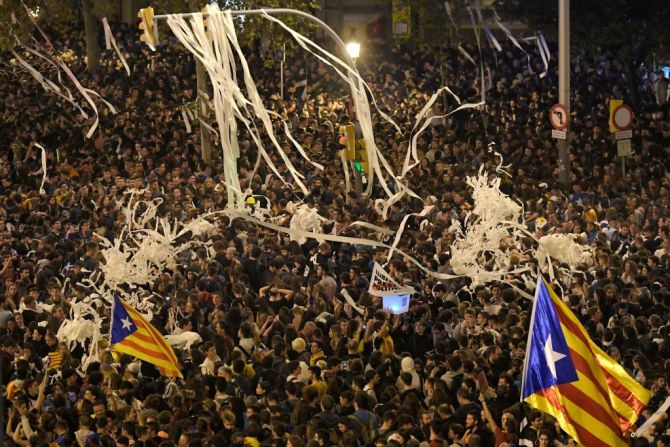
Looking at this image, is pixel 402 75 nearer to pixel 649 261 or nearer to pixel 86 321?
pixel 649 261

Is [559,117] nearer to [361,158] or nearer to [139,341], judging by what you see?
[361,158]

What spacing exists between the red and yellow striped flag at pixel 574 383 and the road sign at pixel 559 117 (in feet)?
41.8

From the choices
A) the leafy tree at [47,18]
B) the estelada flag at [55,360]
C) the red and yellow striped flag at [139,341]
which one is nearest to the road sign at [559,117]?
the red and yellow striped flag at [139,341]

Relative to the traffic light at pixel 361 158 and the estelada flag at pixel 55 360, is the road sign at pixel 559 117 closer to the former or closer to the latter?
the traffic light at pixel 361 158

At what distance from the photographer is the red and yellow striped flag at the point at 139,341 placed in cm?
1366

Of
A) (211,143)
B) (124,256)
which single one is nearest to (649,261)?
(124,256)

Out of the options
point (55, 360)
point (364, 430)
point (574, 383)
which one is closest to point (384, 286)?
point (55, 360)

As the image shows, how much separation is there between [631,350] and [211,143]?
16.4 metres

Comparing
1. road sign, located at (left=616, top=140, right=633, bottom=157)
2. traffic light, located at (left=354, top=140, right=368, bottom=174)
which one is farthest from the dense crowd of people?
traffic light, located at (left=354, top=140, right=368, bottom=174)

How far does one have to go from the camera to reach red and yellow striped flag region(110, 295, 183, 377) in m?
13.7

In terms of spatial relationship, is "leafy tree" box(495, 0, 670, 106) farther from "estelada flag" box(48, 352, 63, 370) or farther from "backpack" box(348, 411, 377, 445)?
"backpack" box(348, 411, 377, 445)

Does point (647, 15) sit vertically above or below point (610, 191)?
above

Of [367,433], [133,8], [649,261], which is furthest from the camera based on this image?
[133,8]

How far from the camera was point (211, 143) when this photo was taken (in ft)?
92.4
